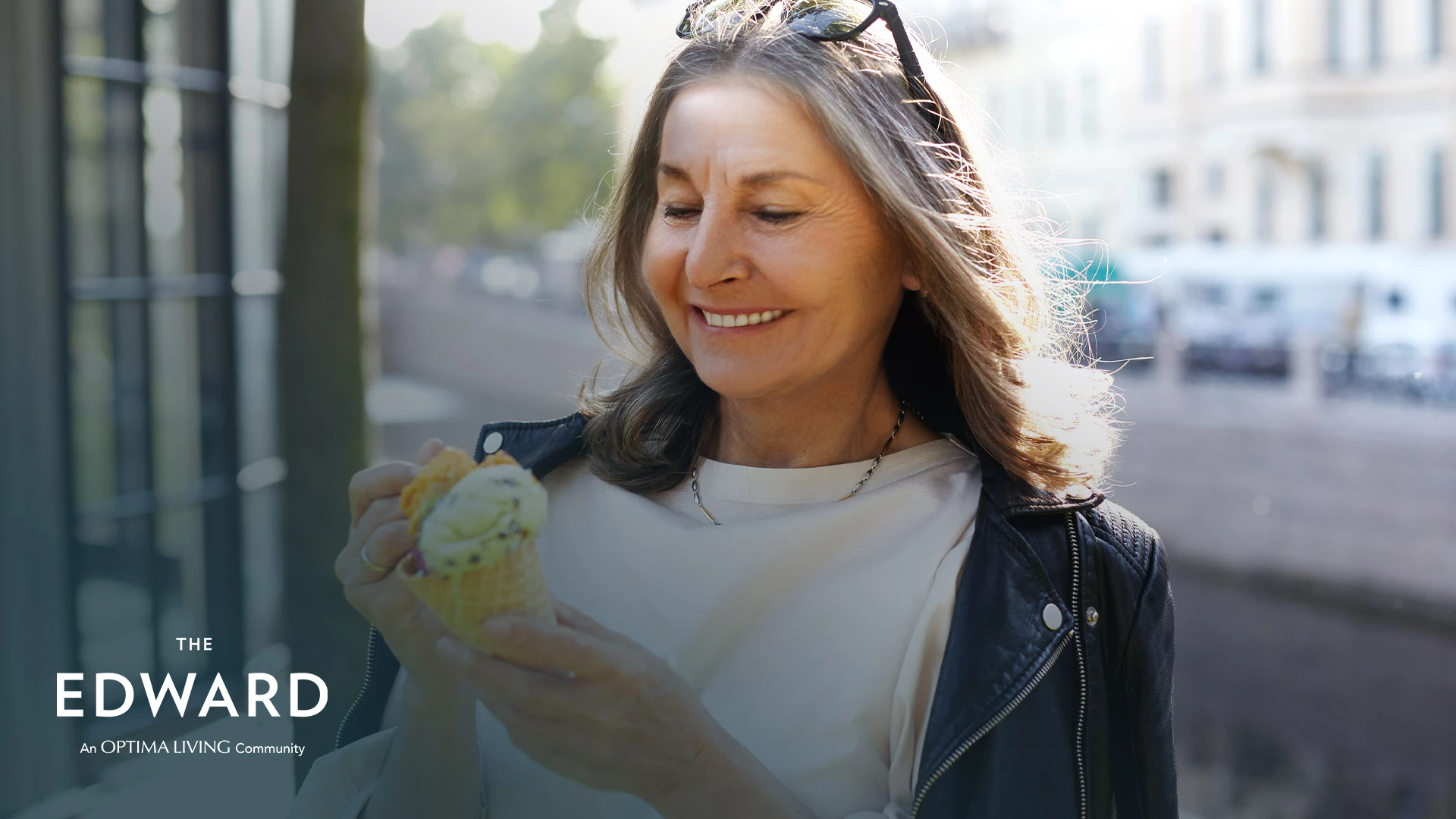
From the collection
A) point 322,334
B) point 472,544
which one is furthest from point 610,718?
point 322,334

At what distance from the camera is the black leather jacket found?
1.39 m

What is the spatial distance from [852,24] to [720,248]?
0.34 metres

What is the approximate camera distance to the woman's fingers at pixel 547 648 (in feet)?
4.02

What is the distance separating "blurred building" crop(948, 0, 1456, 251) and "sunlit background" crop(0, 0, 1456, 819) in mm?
65

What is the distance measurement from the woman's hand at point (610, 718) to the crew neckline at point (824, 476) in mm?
372

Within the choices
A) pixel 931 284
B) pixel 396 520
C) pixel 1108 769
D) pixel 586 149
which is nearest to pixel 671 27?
pixel 931 284

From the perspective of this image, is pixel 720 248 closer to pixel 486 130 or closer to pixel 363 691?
pixel 363 691

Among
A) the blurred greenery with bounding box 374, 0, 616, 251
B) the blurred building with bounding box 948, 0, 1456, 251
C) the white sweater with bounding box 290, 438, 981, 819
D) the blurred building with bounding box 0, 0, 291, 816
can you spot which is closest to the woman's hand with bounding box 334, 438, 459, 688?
the white sweater with bounding box 290, 438, 981, 819

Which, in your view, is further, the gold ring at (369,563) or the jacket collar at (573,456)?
the jacket collar at (573,456)

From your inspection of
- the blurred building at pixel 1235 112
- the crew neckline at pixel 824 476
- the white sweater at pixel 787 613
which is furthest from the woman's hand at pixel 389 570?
the blurred building at pixel 1235 112

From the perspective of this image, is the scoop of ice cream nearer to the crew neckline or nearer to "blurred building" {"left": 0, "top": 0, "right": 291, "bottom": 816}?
the crew neckline

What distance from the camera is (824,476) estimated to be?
5.40 ft

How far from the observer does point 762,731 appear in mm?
1543

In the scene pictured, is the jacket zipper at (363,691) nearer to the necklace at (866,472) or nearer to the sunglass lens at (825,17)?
the necklace at (866,472)
